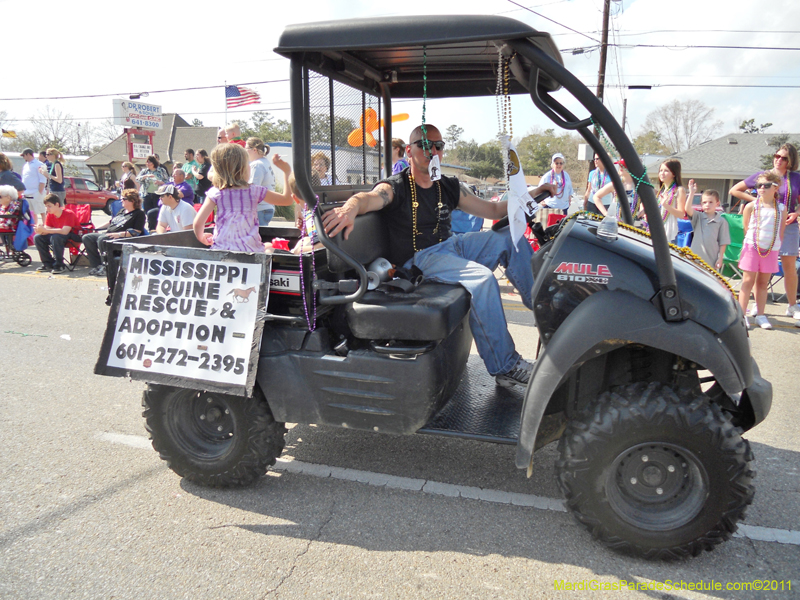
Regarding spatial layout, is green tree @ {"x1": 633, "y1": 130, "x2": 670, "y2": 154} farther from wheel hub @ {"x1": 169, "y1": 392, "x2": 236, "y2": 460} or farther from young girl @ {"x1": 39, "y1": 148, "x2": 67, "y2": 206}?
wheel hub @ {"x1": 169, "y1": 392, "x2": 236, "y2": 460}

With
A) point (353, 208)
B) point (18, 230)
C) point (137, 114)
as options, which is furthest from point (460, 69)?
point (137, 114)

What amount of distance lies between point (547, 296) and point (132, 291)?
2.27 metres

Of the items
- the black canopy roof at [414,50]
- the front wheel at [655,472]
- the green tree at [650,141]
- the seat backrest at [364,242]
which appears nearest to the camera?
the front wheel at [655,472]

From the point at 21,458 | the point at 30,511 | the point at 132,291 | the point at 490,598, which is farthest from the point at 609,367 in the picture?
the point at 21,458

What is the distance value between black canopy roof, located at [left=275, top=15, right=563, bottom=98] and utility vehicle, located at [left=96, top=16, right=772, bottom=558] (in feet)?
0.03

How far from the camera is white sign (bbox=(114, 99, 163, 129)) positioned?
36.5 metres

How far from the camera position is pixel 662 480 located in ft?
8.48

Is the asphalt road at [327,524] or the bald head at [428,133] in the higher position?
the bald head at [428,133]

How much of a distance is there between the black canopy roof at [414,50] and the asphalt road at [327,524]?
7.59 feet

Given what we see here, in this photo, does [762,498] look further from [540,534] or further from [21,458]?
[21,458]

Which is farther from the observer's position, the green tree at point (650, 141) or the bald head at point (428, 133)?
the green tree at point (650, 141)

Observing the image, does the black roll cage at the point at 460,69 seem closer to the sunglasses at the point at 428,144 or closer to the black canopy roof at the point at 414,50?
the black canopy roof at the point at 414,50

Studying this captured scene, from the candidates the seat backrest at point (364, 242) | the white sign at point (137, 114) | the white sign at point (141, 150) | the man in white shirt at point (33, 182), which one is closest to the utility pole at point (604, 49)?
the man in white shirt at point (33, 182)

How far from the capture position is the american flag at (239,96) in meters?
24.9
